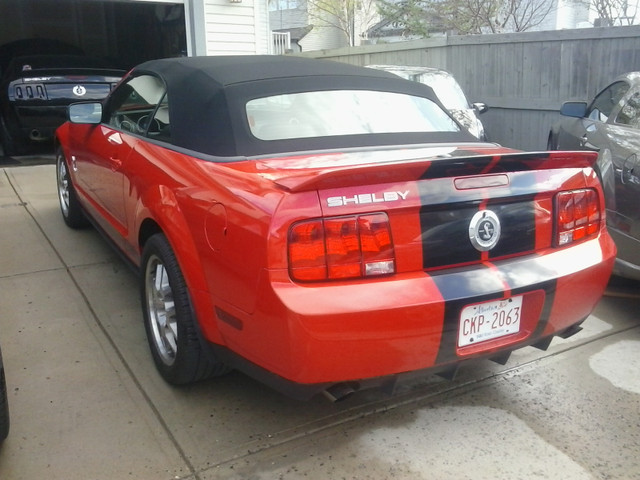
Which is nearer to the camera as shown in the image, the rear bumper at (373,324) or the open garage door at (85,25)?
the rear bumper at (373,324)

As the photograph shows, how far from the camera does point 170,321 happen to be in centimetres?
314

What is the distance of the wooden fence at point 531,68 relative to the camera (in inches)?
→ 332

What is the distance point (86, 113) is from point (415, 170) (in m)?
3.06

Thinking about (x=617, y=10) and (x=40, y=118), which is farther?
(x=617, y=10)

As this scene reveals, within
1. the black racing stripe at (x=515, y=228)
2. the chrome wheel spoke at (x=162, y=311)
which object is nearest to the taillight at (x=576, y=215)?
the black racing stripe at (x=515, y=228)

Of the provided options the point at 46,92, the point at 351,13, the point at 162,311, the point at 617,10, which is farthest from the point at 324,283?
the point at 351,13

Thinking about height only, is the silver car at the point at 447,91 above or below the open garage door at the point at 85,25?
below

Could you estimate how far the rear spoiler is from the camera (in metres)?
2.30

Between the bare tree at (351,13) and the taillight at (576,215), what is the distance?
2715 cm

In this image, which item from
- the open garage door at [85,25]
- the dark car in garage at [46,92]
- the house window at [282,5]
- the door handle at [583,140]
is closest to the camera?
the door handle at [583,140]

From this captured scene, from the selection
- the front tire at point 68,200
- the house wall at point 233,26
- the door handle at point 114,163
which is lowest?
the front tire at point 68,200

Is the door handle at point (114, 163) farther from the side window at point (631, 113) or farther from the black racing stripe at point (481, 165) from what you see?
the side window at point (631, 113)

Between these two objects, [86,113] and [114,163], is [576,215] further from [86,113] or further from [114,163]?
[86,113]

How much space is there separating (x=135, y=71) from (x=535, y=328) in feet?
9.93
